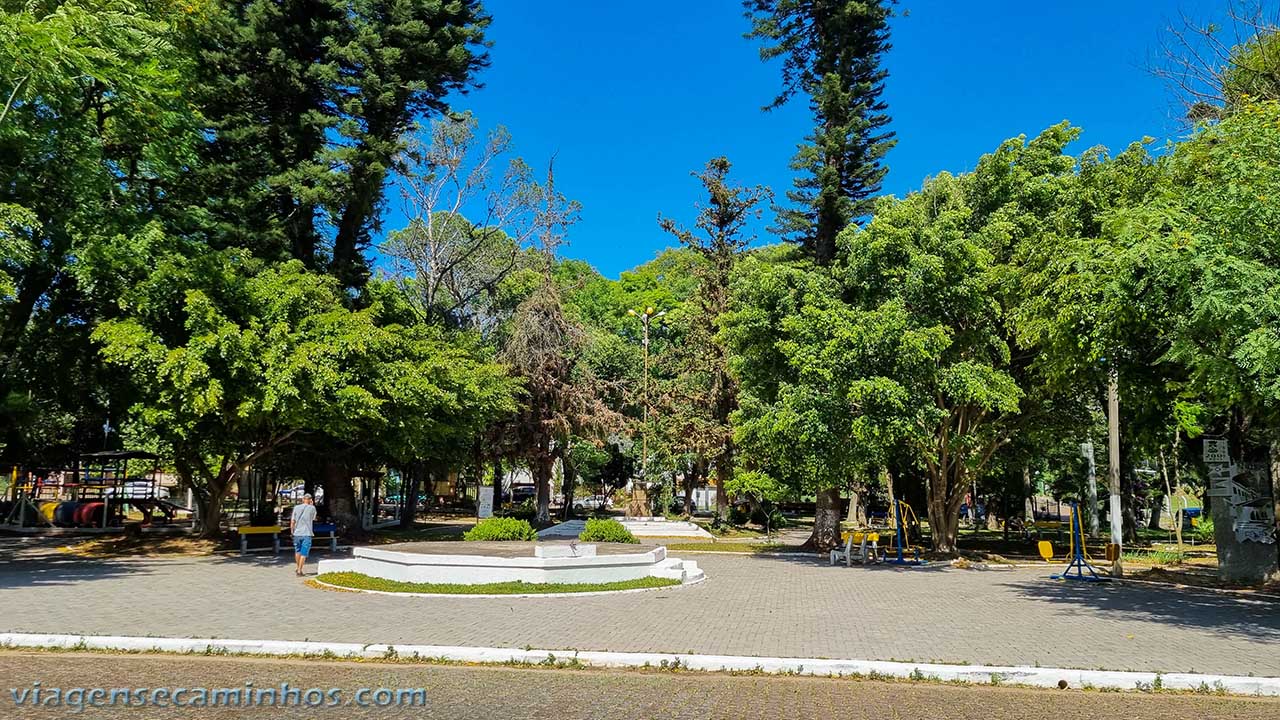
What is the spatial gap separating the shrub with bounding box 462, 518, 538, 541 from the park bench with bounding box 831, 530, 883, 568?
7.48 metres

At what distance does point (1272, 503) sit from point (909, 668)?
490 inches

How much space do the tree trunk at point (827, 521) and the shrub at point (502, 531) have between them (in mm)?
9920

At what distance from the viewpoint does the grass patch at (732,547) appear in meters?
24.8

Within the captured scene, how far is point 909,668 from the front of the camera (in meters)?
7.86

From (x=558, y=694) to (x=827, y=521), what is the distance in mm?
19325

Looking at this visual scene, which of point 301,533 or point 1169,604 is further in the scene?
point 301,533

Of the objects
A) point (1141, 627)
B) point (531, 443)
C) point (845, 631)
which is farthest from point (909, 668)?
point (531, 443)

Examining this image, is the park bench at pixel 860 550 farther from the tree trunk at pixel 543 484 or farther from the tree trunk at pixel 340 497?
the tree trunk at pixel 340 497

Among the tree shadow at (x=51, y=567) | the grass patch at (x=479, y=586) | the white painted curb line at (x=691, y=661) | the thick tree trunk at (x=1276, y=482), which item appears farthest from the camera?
the thick tree trunk at (x=1276, y=482)

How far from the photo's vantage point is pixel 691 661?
8062 millimetres

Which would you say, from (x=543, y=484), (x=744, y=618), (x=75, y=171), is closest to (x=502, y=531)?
(x=744, y=618)

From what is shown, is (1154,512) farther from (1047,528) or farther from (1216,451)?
(1216,451)

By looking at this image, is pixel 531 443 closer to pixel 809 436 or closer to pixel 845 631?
pixel 809 436

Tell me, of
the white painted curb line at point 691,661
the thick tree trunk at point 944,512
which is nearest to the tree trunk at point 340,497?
the white painted curb line at point 691,661
